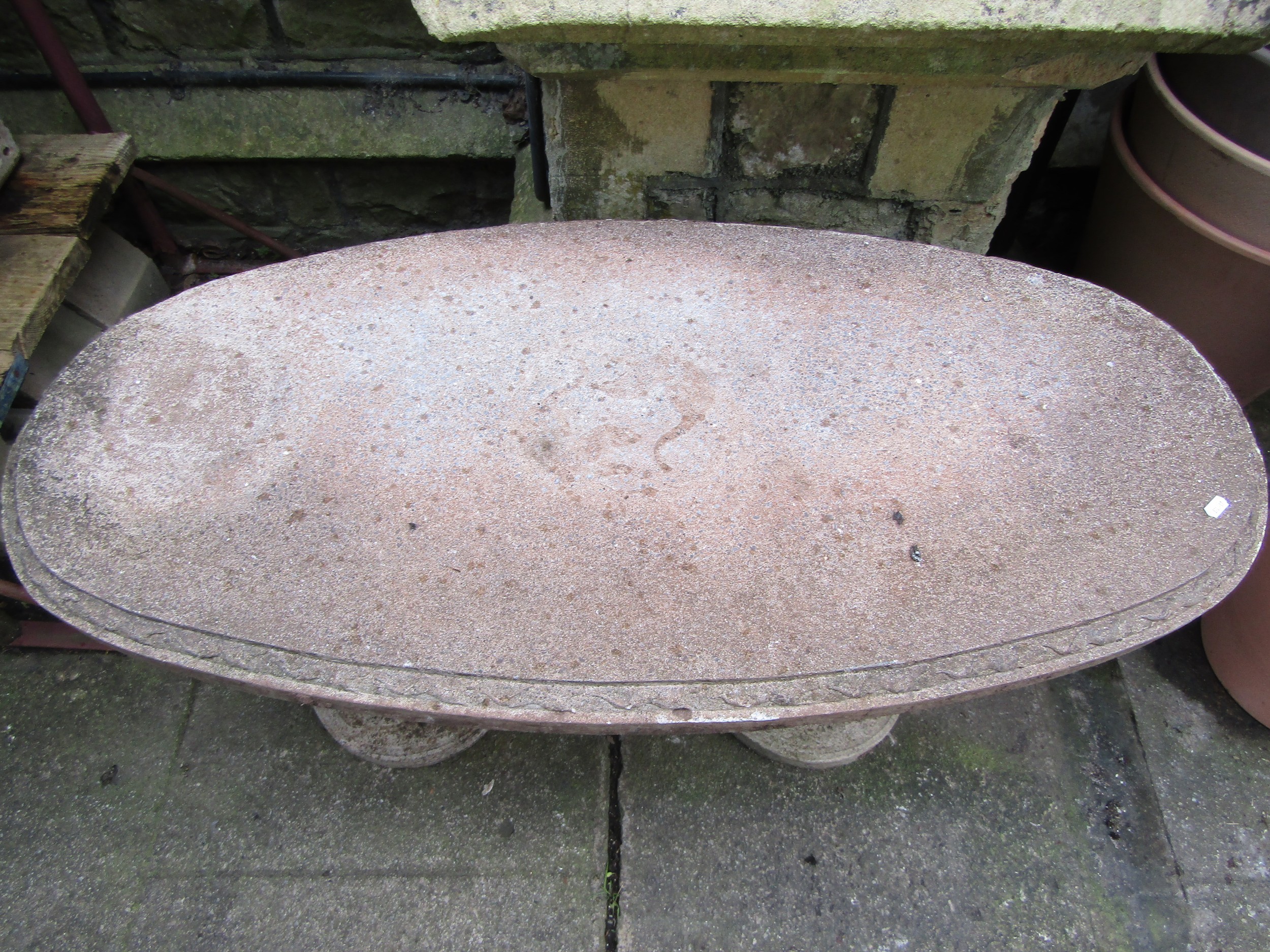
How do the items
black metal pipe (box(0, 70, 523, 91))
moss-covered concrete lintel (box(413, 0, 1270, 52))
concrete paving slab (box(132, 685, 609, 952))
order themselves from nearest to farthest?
moss-covered concrete lintel (box(413, 0, 1270, 52)) → concrete paving slab (box(132, 685, 609, 952)) → black metal pipe (box(0, 70, 523, 91))

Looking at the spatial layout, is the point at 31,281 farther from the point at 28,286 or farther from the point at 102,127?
the point at 102,127

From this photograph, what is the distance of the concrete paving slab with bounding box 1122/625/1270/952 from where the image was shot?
1.53 meters

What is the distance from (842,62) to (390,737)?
5.26 ft

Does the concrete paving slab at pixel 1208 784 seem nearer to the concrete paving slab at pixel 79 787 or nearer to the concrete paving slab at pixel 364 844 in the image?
the concrete paving slab at pixel 364 844

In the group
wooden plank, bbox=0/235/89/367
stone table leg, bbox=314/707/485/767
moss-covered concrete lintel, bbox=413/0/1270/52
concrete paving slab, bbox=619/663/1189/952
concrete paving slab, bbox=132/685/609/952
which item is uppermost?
moss-covered concrete lintel, bbox=413/0/1270/52

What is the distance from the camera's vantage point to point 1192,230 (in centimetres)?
177

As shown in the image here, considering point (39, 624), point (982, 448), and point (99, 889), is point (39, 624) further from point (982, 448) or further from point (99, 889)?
point (982, 448)

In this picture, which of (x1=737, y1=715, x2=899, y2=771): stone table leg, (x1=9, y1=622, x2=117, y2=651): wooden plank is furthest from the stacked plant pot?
(x1=9, y1=622, x2=117, y2=651): wooden plank

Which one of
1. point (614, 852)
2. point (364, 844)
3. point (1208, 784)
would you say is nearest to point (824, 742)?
point (614, 852)

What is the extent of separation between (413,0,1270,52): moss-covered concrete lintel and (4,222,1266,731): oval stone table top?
389 millimetres

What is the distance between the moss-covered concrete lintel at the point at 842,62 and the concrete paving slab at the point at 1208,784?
134cm

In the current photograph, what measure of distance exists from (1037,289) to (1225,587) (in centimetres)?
63

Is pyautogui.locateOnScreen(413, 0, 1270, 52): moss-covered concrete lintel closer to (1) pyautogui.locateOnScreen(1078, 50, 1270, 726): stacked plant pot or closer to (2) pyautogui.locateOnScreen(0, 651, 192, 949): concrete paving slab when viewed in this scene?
(1) pyautogui.locateOnScreen(1078, 50, 1270, 726): stacked plant pot

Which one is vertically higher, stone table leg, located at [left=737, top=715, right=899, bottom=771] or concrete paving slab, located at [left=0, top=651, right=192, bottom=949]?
stone table leg, located at [left=737, top=715, right=899, bottom=771]
